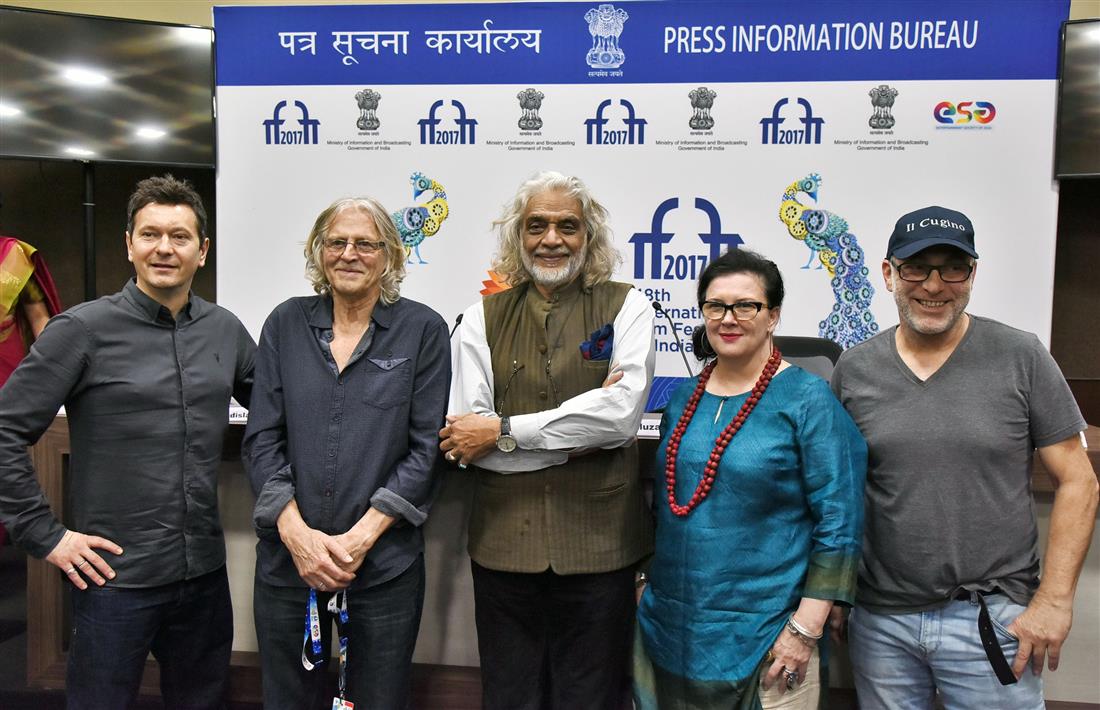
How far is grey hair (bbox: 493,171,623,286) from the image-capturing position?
1.74 m

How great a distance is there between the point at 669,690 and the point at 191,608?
3.57 feet

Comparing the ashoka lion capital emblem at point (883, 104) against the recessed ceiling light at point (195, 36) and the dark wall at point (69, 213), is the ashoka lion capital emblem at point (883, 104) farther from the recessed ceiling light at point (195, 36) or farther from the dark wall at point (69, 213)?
the dark wall at point (69, 213)

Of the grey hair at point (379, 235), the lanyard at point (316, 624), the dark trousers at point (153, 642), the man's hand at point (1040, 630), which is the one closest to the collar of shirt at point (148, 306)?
the grey hair at point (379, 235)

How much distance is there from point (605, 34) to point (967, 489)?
2517 millimetres

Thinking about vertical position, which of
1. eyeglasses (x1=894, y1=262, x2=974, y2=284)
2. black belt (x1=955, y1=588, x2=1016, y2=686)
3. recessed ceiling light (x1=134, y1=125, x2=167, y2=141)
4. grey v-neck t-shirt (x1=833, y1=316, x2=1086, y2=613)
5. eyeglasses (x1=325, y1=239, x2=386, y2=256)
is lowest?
black belt (x1=955, y1=588, x2=1016, y2=686)

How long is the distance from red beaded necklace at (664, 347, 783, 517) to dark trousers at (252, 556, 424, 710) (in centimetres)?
62

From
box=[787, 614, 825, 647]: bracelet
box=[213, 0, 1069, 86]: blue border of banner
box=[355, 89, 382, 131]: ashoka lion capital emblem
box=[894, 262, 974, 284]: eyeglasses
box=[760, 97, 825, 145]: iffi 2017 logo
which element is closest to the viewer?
box=[787, 614, 825, 647]: bracelet

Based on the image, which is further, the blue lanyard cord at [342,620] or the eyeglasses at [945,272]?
the blue lanyard cord at [342,620]

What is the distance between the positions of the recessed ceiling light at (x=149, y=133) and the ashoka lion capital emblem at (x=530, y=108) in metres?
1.63

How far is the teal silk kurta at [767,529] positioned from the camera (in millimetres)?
1386

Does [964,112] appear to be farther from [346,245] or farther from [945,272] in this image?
[346,245]

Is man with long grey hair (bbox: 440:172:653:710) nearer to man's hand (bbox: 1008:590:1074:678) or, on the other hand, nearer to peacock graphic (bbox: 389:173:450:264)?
man's hand (bbox: 1008:590:1074:678)

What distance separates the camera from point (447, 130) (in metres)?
3.38

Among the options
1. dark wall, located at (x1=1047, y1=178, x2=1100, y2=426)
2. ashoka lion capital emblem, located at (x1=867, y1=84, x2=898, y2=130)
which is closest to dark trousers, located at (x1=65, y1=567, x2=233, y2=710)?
ashoka lion capital emblem, located at (x1=867, y1=84, x2=898, y2=130)
